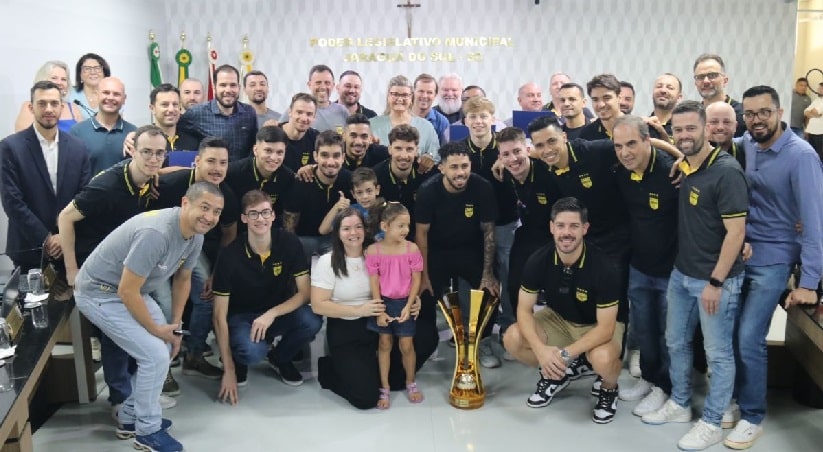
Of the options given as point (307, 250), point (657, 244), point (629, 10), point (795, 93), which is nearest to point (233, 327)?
point (307, 250)

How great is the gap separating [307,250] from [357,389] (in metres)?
0.90

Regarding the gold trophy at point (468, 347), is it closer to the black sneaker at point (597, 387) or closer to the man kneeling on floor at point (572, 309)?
the man kneeling on floor at point (572, 309)

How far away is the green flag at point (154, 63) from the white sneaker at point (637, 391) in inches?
212

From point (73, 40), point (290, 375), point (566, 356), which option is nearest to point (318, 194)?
point (290, 375)

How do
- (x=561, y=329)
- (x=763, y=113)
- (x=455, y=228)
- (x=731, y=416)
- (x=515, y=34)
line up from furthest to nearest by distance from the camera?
(x=515, y=34) < (x=455, y=228) < (x=561, y=329) < (x=731, y=416) < (x=763, y=113)

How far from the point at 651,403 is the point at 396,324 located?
128 cm

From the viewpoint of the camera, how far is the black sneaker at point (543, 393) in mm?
3688

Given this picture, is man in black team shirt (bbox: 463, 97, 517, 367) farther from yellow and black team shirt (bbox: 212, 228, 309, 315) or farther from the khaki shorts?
yellow and black team shirt (bbox: 212, 228, 309, 315)

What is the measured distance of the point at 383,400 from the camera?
3.67 meters

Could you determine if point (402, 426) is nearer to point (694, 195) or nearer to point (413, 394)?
point (413, 394)

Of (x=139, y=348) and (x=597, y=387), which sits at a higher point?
(x=139, y=348)

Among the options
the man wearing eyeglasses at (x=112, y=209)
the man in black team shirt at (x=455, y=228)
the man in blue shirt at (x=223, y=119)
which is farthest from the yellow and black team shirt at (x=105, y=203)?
the man in black team shirt at (x=455, y=228)

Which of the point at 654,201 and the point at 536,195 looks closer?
the point at 654,201

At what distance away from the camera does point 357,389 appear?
12.1 ft
